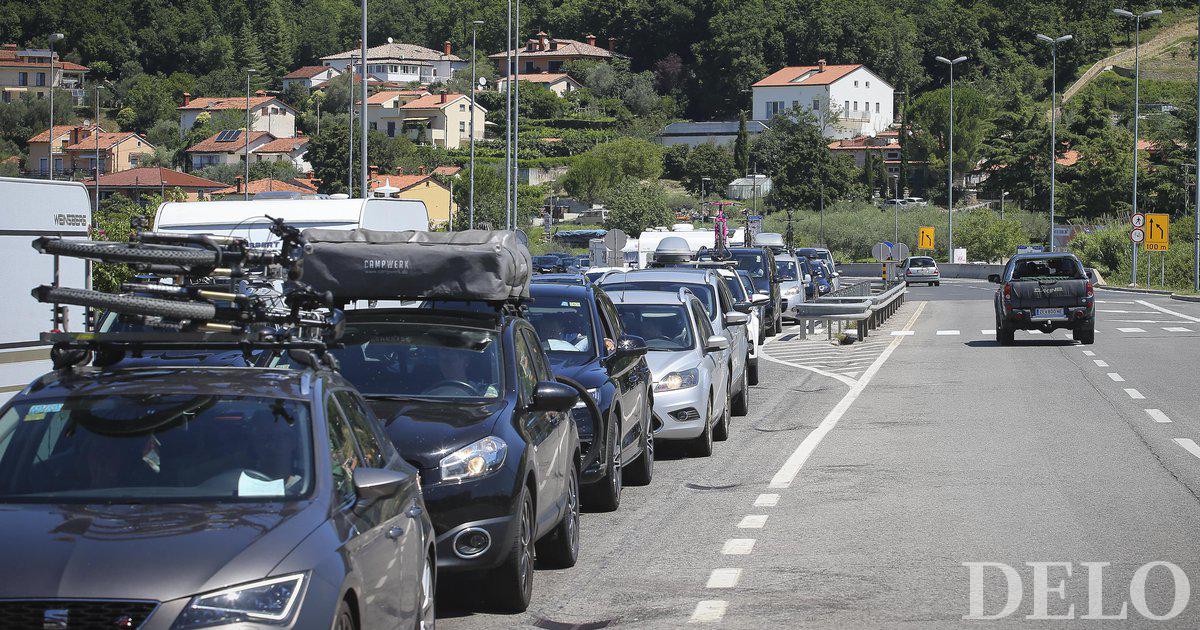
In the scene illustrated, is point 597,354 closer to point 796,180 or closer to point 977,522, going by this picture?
point 977,522

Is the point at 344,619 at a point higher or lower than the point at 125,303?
lower

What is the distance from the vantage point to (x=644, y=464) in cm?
1284

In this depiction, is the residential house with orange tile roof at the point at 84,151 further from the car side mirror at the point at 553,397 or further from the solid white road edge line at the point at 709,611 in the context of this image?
the solid white road edge line at the point at 709,611

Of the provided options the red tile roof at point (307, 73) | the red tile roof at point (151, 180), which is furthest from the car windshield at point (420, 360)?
the red tile roof at point (307, 73)

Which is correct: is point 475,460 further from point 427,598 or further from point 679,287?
point 679,287

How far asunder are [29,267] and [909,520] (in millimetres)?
8344

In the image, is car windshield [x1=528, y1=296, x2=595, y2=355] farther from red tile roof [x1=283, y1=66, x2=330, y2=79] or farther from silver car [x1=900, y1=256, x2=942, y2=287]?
red tile roof [x1=283, y1=66, x2=330, y2=79]

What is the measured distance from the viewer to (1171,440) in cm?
1528

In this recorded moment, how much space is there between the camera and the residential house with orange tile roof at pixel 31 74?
5965 inches

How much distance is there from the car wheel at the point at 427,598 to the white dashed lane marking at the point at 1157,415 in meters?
12.2

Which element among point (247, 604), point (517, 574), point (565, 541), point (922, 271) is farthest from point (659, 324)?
point (922, 271)

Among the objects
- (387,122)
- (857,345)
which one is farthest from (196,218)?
(387,122)

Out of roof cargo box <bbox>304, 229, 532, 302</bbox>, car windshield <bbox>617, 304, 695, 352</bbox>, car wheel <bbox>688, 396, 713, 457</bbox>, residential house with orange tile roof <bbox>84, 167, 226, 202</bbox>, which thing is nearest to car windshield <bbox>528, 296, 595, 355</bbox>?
roof cargo box <bbox>304, 229, 532, 302</bbox>

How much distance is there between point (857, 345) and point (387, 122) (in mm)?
149001
